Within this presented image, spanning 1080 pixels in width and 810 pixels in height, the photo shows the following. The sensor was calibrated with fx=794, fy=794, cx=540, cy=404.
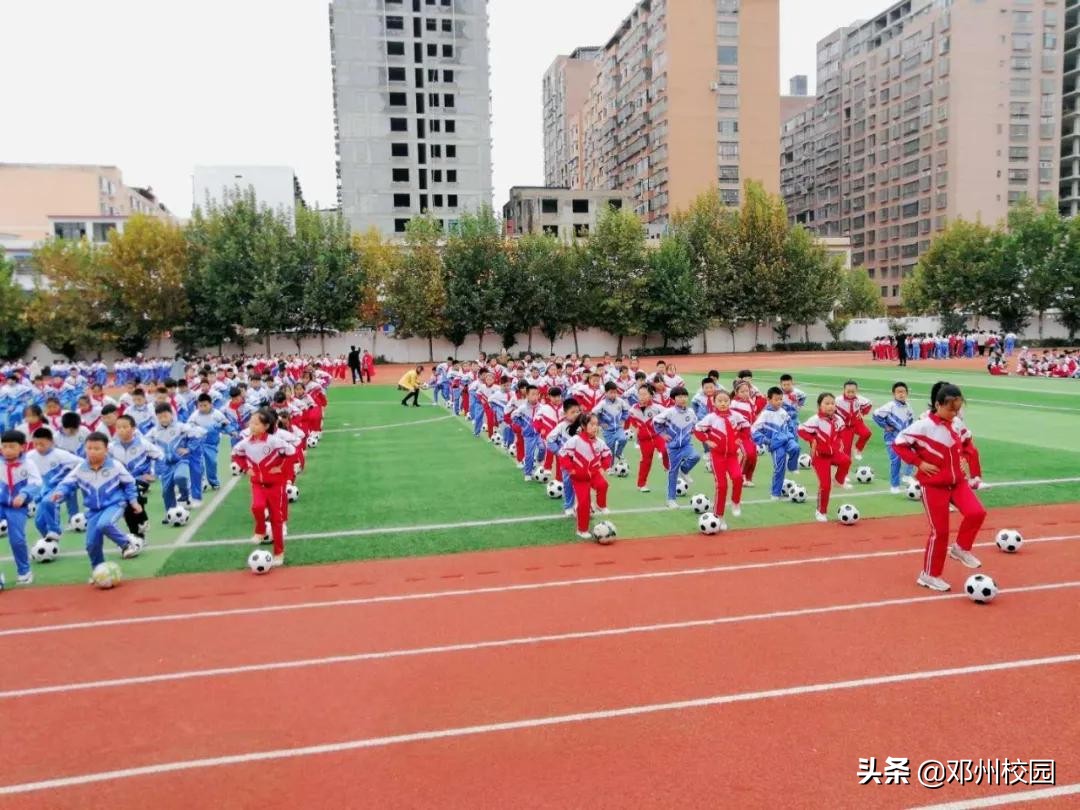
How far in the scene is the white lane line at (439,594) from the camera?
7395 millimetres

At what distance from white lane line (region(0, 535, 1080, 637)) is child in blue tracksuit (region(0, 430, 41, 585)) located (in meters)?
1.55

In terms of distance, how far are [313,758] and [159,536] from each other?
6780 millimetres

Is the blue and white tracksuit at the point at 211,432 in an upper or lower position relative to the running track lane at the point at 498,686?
upper

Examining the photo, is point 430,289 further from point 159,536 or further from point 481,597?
point 481,597

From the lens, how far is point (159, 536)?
1062 centimetres

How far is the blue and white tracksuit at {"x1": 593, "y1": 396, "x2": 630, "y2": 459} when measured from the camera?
13.2 m

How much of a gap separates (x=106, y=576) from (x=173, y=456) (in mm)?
3319

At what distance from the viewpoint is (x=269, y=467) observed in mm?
9039

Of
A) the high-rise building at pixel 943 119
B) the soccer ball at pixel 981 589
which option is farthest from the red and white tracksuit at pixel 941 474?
the high-rise building at pixel 943 119

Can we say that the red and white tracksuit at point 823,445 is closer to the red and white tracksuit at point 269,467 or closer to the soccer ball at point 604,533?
the soccer ball at point 604,533

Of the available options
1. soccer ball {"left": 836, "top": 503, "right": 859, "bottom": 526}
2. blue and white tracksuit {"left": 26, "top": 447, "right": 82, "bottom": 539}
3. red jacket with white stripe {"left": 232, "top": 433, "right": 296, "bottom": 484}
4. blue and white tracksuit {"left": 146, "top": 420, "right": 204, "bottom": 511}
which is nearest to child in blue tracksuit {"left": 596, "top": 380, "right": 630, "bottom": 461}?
soccer ball {"left": 836, "top": 503, "right": 859, "bottom": 526}

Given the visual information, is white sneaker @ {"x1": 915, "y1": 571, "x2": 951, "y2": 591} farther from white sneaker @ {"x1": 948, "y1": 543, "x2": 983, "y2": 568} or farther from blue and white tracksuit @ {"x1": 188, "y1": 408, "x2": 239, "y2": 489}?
blue and white tracksuit @ {"x1": 188, "y1": 408, "x2": 239, "y2": 489}

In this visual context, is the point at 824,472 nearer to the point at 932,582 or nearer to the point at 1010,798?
the point at 932,582

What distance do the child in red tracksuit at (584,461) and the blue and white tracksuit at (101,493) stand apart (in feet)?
16.9
